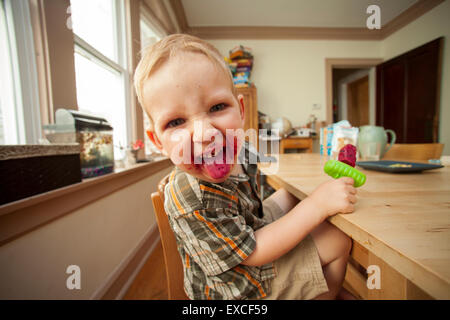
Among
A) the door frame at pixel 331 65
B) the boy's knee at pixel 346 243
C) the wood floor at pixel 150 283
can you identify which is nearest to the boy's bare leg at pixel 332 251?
the boy's knee at pixel 346 243

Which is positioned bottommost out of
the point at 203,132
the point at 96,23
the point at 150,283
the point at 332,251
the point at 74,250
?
the point at 150,283

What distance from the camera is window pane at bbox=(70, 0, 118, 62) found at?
1145 mm

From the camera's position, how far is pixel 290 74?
3.73 metres

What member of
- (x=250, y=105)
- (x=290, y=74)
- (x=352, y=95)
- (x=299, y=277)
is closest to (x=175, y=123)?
(x=299, y=277)

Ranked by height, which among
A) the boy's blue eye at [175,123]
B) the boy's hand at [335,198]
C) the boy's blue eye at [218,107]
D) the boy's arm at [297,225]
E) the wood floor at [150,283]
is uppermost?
the boy's blue eye at [218,107]

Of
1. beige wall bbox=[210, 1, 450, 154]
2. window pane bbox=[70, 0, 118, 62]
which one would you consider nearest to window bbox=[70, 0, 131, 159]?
window pane bbox=[70, 0, 118, 62]

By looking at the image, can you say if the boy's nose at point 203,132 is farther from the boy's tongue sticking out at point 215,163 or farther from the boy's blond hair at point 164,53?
the boy's blond hair at point 164,53

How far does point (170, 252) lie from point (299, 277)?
344 millimetres

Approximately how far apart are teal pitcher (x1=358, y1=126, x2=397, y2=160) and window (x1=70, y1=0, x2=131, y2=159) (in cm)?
157

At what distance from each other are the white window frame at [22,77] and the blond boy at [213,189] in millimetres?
730

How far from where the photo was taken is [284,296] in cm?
51

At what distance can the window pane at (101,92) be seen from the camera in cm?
118

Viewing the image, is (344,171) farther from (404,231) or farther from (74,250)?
(74,250)
